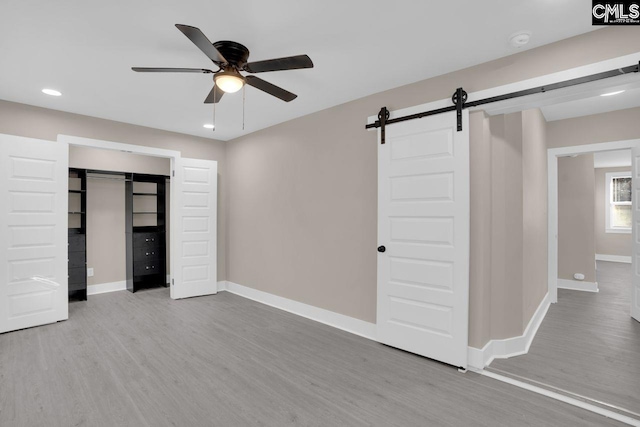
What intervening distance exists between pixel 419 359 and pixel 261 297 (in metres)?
2.58

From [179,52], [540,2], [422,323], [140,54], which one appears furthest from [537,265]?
[140,54]

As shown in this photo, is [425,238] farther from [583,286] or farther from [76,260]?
[76,260]

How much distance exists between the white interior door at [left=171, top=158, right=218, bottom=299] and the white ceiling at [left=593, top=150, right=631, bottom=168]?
7486 mm

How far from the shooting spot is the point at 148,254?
538 centimetres

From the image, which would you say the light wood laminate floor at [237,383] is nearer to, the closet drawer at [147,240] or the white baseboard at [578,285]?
the closet drawer at [147,240]

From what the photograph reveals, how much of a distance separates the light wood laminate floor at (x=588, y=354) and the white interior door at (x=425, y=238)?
0.58 m

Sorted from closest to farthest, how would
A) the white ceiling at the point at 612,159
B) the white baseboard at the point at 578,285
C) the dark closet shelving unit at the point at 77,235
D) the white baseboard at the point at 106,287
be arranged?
the dark closet shelving unit at the point at 77,235 < the white baseboard at the point at 106,287 < the white baseboard at the point at 578,285 < the white ceiling at the point at 612,159

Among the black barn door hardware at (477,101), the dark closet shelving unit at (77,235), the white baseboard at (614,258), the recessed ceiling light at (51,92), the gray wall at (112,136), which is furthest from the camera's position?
the white baseboard at (614,258)

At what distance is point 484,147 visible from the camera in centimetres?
269

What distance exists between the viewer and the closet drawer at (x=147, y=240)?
5.24 meters

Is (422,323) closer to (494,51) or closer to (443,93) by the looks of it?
(443,93)

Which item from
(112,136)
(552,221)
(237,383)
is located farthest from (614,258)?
(112,136)

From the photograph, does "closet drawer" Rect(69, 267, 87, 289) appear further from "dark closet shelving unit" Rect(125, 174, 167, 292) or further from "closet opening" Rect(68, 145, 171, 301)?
"dark closet shelving unit" Rect(125, 174, 167, 292)
